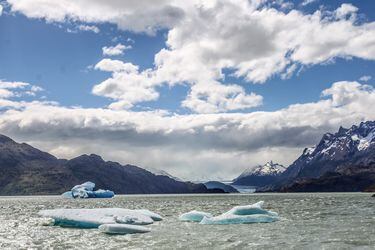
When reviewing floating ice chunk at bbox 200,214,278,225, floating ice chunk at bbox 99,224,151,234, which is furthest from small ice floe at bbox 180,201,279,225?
floating ice chunk at bbox 99,224,151,234

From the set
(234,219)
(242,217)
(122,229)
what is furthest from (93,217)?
(242,217)

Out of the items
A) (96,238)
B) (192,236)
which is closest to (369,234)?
(192,236)

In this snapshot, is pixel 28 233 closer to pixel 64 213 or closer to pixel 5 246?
pixel 64 213

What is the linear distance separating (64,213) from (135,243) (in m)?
19.0

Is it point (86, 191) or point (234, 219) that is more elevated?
point (86, 191)

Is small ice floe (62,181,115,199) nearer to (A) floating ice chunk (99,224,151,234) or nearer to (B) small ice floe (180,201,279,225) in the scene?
(B) small ice floe (180,201,279,225)

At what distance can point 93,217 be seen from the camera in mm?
48844

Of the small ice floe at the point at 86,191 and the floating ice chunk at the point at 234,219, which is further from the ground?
the small ice floe at the point at 86,191

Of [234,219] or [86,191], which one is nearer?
[234,219]

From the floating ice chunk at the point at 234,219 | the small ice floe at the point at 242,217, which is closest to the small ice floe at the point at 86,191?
the small ice floe at the point at 242,217

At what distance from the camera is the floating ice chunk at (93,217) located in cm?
4797

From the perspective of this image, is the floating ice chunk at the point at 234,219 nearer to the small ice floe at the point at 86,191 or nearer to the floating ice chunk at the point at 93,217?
the floating ice chunk at the point at 93,217

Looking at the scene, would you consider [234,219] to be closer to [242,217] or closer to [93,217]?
[242,217]

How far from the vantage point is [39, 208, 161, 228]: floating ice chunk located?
47969 millimetres
